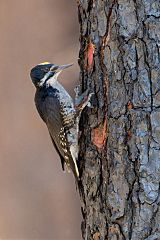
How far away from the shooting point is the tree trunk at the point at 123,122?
324 centimetres

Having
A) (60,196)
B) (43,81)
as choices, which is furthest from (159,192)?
(60,196)

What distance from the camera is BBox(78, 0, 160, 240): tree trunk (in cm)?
324

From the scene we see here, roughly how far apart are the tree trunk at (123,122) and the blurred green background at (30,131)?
3249 millimetres

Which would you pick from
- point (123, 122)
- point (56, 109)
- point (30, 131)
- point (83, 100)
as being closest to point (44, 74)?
point (56, 109)

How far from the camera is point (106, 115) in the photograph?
136 inches

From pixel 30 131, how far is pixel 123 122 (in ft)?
11.8

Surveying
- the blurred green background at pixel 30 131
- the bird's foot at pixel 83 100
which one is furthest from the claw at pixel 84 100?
the blurred green background at pixel 30 131

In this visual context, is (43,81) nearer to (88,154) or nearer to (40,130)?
(88,154)

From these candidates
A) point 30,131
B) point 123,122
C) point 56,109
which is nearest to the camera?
point 123,122

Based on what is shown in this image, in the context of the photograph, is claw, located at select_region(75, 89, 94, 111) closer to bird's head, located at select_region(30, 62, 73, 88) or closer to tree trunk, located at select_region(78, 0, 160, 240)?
tree trunk, located at select_region(78, 0, 160, 240)

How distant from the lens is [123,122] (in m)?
3.33

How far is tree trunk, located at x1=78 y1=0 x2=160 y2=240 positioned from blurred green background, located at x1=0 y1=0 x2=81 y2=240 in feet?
10.7

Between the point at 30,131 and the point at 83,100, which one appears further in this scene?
the point at 30,131

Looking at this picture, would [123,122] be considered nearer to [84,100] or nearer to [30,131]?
[84,100]
